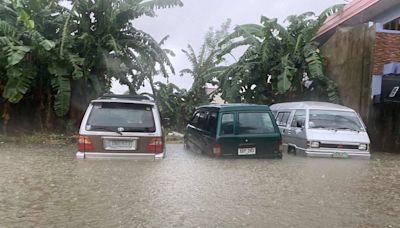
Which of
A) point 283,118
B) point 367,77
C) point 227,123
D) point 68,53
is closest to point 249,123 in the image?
point 227,123

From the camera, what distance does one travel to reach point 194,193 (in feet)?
22.1

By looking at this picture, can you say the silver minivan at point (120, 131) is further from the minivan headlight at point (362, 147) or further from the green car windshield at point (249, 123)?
the minivan headlight at point (362, 147)

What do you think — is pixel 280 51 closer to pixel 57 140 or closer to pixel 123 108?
pixel 57 140

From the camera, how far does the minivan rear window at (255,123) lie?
1010 cm

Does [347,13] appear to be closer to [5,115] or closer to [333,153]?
[333,153]

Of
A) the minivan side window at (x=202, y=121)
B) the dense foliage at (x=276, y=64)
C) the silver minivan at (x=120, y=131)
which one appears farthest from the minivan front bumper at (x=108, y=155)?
the dense foliage at (x=276, y=64)

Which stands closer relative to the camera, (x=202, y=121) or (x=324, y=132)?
(x=324, y=132)

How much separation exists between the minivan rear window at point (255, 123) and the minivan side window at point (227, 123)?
199 mm

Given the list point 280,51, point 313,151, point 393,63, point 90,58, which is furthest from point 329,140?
point 90,58

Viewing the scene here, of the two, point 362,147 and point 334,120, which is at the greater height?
point 334,120

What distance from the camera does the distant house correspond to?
1465cm

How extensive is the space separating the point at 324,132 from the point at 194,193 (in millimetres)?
5656

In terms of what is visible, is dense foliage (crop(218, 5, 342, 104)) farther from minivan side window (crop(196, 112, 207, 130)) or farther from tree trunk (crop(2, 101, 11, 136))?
tree trunk (crop(2, 101, 11, 136))

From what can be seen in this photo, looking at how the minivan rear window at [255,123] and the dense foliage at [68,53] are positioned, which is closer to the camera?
the minivan rear window at [255,123]
